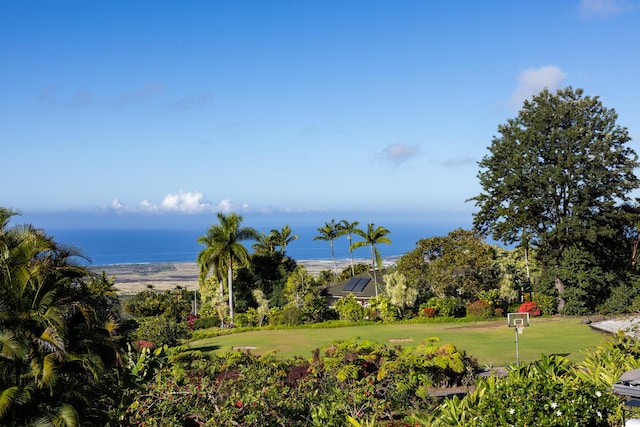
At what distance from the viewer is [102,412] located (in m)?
9.46

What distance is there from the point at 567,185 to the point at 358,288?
19076 millimetres

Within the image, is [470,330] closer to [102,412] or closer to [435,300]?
[435,300]

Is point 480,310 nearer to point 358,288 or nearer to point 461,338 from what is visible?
point 461,338

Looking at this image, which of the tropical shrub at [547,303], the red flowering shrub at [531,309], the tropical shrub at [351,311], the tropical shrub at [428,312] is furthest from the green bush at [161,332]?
the tropical shrub at [547,303]

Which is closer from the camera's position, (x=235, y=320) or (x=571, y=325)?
(x=571, y=325)

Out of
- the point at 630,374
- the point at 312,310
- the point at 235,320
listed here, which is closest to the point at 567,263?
the point at 312,310

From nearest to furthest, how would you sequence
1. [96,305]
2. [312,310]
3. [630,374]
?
[630,374]
[96,305]
[312,310]

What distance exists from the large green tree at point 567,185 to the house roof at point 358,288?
12972 mm

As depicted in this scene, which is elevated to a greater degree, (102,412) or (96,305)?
(96,305)

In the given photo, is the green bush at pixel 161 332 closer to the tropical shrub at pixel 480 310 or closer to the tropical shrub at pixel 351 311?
the tropical shrub at pixel 351 311

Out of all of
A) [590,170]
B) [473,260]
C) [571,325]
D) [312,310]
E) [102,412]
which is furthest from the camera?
[312,310]

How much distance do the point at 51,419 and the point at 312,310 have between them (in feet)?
104

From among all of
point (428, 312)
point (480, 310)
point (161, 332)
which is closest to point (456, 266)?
point (480, 310)

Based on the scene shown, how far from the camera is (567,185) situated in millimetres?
34344
